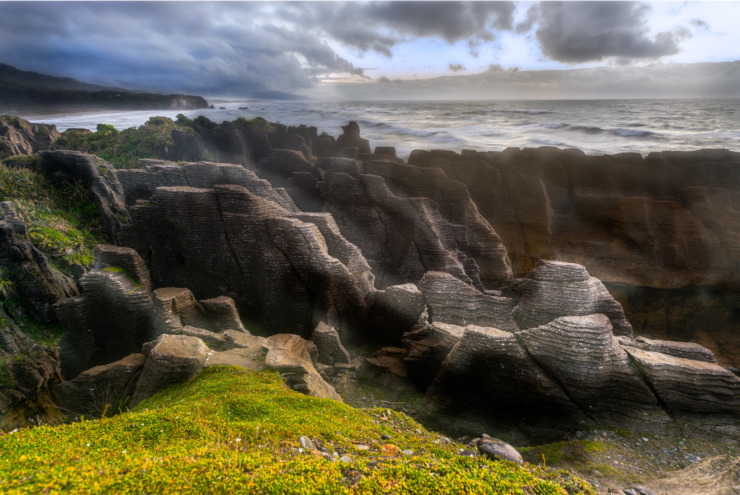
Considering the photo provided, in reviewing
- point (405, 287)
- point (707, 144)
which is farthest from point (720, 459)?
point (707, 144)

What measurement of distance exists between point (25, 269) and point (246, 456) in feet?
58.3

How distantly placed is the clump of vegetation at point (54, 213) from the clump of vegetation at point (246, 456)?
52.4ft

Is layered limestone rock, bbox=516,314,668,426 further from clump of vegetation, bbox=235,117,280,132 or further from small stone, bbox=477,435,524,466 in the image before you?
clump of vegetation, bbox=235,117,280,132

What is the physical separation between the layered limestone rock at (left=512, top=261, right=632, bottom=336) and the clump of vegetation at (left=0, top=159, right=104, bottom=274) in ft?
76.4

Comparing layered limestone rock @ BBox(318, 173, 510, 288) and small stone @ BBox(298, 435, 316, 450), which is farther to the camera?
layered limestone rock @ BBox(318, 173, 510, 288)

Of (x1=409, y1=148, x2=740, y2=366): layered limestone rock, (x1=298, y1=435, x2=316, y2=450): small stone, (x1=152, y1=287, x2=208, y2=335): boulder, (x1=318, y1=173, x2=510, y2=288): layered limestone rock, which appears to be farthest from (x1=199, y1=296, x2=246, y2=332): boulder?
(x1=409, y1=148, x2=740, y2=366): layered limestone rock

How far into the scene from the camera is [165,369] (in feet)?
33.6

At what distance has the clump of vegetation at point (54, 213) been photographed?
64.5ft

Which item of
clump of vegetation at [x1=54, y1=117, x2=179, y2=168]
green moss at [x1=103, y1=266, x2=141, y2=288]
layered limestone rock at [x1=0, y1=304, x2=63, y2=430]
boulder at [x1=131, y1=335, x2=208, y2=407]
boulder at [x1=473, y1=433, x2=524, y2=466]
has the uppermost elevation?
clump of vegetation at [x1=54, y1=117, x2=179, y2=168]

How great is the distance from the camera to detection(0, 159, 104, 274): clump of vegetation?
19656 mm

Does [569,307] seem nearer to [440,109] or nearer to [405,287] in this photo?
[405,287]

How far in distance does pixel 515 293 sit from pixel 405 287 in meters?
4.68

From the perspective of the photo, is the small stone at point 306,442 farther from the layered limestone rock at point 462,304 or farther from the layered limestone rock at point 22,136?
the layered limestone rock at point 22,136

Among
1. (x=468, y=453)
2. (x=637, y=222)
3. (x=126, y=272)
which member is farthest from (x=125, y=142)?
(x=637, y=222)
